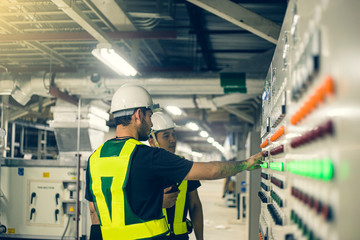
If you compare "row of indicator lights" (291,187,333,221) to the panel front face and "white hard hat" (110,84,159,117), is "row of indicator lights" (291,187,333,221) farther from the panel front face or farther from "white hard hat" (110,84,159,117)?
the panel front face

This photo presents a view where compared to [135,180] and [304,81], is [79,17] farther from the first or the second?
[304,81]

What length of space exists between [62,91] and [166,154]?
172 inches

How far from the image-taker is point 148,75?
6.04 metres

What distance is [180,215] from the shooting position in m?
3.54

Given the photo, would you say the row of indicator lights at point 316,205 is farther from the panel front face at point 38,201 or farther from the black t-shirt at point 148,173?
the panel front face at point 38,201

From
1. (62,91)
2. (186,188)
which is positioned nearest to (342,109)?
(186,188)

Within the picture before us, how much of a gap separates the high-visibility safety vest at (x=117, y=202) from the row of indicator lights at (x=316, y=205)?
1.26 metres

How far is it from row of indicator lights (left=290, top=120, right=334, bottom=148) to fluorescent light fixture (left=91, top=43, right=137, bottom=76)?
10.9ft

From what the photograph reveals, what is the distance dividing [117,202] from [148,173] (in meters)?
0.28

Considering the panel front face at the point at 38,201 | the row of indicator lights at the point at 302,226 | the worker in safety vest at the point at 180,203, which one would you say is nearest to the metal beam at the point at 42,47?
the panel front face at the point at 38,201

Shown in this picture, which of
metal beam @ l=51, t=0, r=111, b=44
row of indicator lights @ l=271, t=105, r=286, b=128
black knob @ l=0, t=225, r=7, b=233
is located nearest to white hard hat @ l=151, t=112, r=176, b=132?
metal beam @ l=51, t=0, r=111, b=44

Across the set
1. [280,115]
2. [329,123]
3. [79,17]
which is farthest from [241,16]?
[329,123]

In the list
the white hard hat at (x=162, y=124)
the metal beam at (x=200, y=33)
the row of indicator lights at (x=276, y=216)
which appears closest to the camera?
the row of indicator lights at (x=276, y=216)

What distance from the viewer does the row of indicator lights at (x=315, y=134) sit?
1.12 meters
